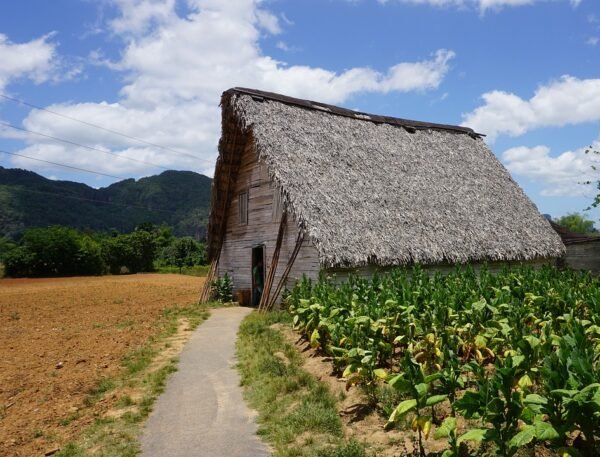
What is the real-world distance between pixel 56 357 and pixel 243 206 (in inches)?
354

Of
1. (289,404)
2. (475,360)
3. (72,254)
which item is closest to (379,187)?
(475,360)

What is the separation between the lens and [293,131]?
631 inches

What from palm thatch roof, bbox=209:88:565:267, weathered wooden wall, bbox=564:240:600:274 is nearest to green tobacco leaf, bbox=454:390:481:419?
palm thatch roof, bbox=209:88:565:267

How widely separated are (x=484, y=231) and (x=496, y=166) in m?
6.63

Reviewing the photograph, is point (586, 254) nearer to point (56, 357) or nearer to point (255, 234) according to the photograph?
point (255, 234)

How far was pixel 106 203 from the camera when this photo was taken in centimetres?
11362

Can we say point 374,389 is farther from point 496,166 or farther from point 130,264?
point 130,264

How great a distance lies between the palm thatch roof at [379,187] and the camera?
43.5 feet

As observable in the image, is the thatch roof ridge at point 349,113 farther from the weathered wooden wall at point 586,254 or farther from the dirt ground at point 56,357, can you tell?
the dirt ground at point 56,357

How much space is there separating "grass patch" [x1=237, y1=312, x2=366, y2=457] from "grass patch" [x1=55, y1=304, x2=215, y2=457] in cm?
139

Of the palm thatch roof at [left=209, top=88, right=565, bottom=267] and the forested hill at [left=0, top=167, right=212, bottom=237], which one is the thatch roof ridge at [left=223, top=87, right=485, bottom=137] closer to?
the palm thatch roof at [left=209, top=88, right=565, bottom=267]

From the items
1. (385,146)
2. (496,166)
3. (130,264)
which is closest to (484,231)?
(385,146)

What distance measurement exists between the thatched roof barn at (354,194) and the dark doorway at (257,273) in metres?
0.28

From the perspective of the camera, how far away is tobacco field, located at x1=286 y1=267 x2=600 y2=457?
3.58 metres
